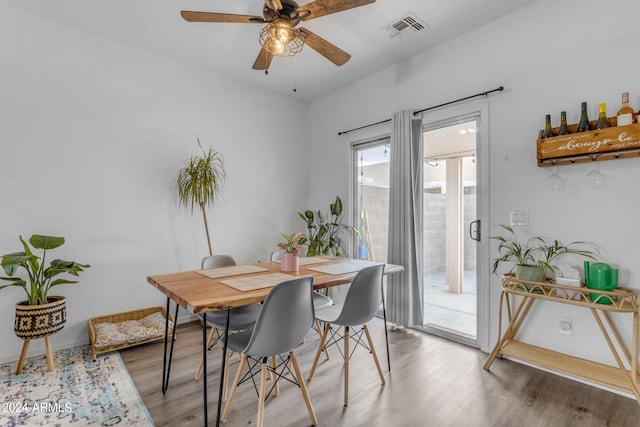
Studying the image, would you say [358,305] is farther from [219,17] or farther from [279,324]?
[219,17]

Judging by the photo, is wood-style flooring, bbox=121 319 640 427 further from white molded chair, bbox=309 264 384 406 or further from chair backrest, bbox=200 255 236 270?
chair backrest, bbox=200 255 236 270

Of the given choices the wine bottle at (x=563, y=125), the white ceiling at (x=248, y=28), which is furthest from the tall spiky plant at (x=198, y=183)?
the wine bottle at (x=563, y=125)

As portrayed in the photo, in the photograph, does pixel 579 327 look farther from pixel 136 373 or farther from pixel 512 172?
pixel 136 373

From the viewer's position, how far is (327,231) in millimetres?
4074

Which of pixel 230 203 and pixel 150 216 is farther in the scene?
pixel 230 203

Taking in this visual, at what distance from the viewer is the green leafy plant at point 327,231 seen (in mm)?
3863

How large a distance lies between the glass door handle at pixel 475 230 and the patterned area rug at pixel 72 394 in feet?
9.06

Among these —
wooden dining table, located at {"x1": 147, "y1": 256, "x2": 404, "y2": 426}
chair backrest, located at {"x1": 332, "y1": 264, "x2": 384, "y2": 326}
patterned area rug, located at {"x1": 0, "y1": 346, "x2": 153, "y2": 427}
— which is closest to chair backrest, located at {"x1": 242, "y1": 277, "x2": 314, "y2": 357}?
wooden dining table, located at {"x1": 147, "y1": 256, "x2": 404, "y2": 426}

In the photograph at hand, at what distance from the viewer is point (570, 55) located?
223cm

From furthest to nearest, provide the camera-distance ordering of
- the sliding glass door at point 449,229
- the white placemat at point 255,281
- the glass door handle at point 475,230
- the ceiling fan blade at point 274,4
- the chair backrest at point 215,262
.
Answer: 1. the sliding glass door at point 449,229
2. the glass door handle at point 475,230
3. the chair backrest at point 215,262
4. the ceiling fan blade at point 274,4
5. the white placemat at point 255,281

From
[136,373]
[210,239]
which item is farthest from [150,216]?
[136,373]

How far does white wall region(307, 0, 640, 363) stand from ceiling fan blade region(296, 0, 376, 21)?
4.87 ft

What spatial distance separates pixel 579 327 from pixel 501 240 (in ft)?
2.54

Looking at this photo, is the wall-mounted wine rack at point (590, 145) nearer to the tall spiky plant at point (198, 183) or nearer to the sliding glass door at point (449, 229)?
the sliding glass door at point (449, 229)
